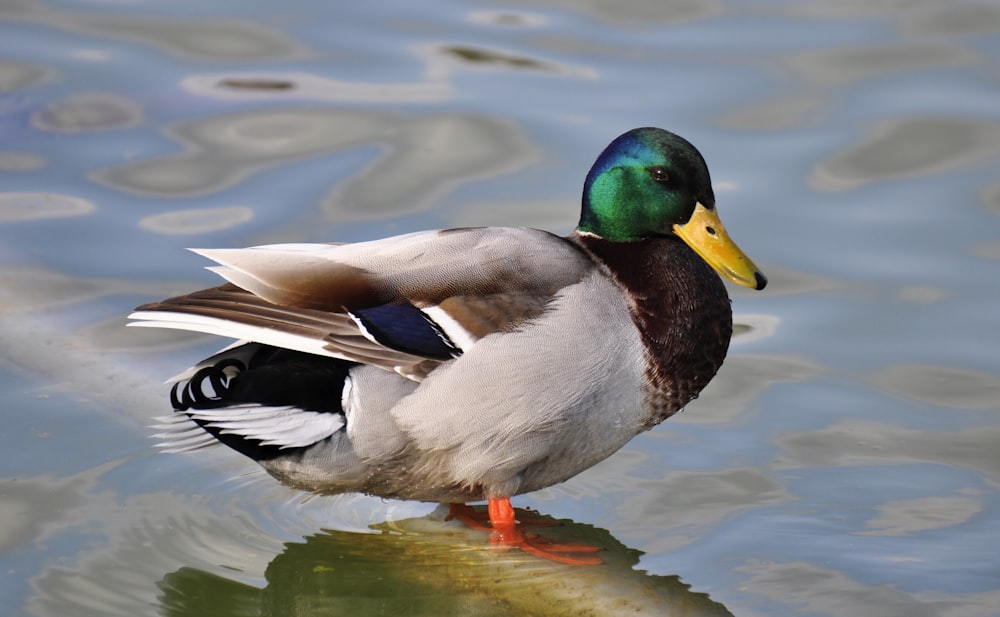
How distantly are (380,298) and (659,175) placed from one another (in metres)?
0.99

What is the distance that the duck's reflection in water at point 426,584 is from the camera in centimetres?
433

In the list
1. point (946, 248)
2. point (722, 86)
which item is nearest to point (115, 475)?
point (946, 248)

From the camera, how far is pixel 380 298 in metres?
4.41

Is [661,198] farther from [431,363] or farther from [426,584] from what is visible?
[426,584]

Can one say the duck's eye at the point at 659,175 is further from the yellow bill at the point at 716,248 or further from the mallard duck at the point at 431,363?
the mallard duck at the point at 431,363

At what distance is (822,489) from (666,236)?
1.00 m

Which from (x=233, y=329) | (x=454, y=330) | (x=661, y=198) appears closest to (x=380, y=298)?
(x=454, y=330)

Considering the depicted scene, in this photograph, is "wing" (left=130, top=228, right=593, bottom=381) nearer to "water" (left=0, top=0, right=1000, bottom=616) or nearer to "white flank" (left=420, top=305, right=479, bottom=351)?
"white flank" (left=420, top=305, right=479, bottom=351)

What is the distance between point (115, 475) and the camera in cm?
491

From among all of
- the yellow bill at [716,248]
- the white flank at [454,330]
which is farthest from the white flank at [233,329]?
the yellow bill at [716,248]

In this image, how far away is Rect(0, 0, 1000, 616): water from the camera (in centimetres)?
454

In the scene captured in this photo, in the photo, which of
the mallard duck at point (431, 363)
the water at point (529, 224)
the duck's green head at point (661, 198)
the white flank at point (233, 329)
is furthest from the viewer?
the duck's green head at point (661, 198)

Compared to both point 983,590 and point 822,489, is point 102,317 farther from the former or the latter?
point 983,590

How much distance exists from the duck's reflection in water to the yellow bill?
2.94 ft
